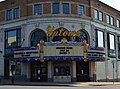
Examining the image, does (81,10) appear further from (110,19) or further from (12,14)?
(12,14)

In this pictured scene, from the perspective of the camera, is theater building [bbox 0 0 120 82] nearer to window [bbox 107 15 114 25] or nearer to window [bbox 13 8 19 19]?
window [bbox 13 8 19 19]

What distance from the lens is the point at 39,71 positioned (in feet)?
148

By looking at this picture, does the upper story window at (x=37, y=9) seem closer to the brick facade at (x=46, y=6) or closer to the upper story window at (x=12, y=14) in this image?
the brick facade at (x=46, y=6)

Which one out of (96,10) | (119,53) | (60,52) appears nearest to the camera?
(60,52)

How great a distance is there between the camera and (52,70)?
144 ft

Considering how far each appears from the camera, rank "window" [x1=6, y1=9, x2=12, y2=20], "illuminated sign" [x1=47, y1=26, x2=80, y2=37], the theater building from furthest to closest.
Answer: "window" [x1=6, y1=9, x2=12, y2=20] < "illuminated sign" [x1=47, y1=26, x2=80, y2=37] < the theater building

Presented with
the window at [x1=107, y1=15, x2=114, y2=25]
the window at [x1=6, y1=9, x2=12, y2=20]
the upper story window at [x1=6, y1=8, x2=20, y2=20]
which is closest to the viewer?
the upper story window at [x1=6, y1=8, x2=20, y2=20]

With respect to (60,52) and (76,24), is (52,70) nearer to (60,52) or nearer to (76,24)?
(60,52)

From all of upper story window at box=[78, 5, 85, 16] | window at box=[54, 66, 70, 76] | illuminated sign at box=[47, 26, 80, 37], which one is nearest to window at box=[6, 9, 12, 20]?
illuminated sign at box=[47, 26, 80, 37]

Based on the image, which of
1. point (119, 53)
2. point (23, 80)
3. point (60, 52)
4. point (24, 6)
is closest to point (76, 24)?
point (60, 52)

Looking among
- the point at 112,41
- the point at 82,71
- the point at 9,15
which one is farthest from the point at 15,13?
the point at 112,41

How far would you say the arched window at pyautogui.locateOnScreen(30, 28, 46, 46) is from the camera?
4485 cm

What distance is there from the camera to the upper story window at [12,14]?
4768cm

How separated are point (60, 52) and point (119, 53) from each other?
1906 cm
